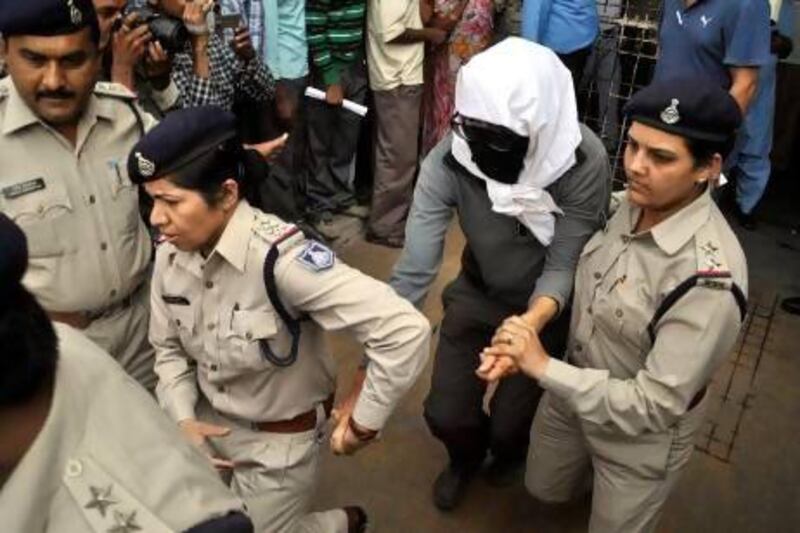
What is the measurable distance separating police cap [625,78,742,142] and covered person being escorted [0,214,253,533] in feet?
4.23

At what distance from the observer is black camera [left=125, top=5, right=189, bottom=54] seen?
261cm

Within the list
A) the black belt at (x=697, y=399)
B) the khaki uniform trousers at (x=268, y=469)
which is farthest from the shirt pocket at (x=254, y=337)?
the black belt at (x=697, y=399)

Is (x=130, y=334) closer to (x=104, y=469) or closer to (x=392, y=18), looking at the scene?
(x=104, y=469)

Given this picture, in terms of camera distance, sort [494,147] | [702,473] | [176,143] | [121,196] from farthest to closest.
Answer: [702,473] → [121,196] → [494,147] → [176,143]

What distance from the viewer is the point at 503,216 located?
219 centimetres

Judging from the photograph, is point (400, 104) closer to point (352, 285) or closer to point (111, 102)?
point (111, 102)

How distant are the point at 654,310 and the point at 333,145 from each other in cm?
267

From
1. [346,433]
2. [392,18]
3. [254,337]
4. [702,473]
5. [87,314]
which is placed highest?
[392,18]

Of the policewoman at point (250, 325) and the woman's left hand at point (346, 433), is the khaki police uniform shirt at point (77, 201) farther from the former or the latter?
the woman's left hand at point (346, 433)

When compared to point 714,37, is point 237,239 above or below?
below

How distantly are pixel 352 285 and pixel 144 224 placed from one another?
0.81m

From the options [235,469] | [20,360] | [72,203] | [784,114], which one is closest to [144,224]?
[72,203]

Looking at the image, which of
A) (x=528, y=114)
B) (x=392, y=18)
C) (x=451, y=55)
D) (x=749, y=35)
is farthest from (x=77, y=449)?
(x=451, y=55)

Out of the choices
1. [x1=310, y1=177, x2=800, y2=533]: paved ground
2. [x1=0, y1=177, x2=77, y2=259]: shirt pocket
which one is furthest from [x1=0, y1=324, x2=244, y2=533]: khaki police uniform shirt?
[x1=310, y1=177, x2=800, y2=533]: paved ground
